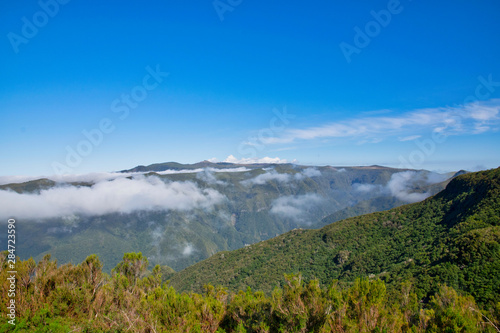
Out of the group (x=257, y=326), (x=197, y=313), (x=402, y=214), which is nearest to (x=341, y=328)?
(x=257, y=326)

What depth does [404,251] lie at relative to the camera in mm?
98438

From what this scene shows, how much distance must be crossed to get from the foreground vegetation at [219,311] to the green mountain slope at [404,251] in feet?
141

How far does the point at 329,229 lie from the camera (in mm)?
153750

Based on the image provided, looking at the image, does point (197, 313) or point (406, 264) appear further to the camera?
point (406, 264)

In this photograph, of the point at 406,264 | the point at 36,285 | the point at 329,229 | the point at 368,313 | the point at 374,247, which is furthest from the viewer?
the point at 329,229

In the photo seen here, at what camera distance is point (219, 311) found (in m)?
24.9

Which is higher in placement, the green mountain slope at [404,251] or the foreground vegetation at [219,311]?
the foreground vegetation at [219,311]

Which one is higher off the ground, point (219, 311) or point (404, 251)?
point (219, 311)

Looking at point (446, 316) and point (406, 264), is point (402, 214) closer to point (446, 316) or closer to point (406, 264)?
point (406, 264)

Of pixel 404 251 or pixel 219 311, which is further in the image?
pixel 404 251

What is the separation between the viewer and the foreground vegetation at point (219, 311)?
61.6 feet

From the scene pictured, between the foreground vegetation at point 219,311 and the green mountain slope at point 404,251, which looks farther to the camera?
the green mountain slope at point 404,251

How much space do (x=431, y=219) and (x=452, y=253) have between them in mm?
45063

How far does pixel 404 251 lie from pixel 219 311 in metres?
98.2
